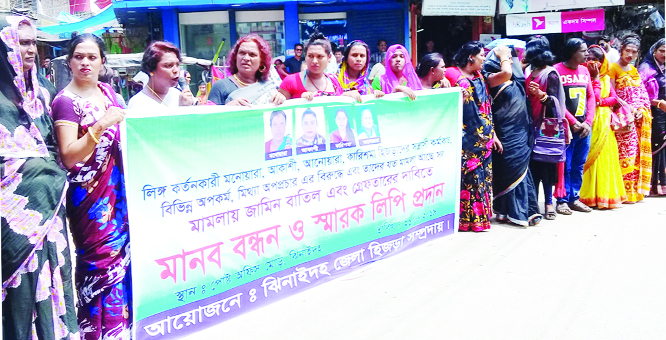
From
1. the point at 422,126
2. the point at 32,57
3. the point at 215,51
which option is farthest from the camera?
the point at 215,51

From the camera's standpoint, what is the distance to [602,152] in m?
6.10

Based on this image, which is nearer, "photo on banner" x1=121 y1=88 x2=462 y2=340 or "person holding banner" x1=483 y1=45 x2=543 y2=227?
"photo on banner" x1=121 y1=88 x2=462 y2=340

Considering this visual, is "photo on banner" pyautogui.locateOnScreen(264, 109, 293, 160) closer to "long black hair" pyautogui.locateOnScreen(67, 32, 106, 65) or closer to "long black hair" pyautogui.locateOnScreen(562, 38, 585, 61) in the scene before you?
"long black hair" pyautogui.locateOnScreen(67, 32, 106, 65)

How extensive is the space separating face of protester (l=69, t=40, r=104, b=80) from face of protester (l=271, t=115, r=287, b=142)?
3.29 feet

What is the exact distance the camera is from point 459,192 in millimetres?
4918

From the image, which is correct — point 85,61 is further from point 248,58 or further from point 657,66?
point 657,66

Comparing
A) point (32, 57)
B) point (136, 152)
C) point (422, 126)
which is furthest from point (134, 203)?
point (422, 126)

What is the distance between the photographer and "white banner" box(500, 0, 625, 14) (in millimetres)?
11711

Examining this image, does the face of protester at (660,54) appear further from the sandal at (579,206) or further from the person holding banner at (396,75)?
the person holding banner at (396,75)

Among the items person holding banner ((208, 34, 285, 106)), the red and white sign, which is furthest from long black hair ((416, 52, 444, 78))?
the red and white sign

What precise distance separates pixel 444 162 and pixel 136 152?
2.65 m

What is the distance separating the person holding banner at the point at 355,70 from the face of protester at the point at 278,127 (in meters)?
1.05

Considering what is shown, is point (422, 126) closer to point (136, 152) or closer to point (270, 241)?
point (270, 241)

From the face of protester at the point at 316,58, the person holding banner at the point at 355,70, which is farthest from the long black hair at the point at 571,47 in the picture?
the face of protester at the point at 316,58
